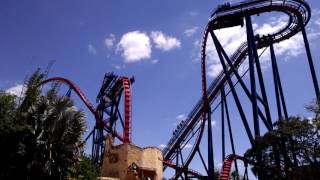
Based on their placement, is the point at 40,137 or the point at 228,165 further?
the point at 228,165

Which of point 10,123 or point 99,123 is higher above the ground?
point 99,123

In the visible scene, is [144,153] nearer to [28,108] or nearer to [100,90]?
[28,108]

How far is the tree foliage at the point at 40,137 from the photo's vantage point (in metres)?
10.7

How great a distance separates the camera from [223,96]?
25.9m

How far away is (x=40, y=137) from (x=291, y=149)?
11802mm

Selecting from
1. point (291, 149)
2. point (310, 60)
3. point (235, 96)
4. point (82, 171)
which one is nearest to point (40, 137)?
point (82, 171)

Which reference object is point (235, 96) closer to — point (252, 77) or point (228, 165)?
point (252, 77)

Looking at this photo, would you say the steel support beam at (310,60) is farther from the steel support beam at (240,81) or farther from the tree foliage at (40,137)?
the tree foliage at (40,137)

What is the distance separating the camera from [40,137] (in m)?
10.9

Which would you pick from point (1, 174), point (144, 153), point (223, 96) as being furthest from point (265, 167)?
point (1, 174)

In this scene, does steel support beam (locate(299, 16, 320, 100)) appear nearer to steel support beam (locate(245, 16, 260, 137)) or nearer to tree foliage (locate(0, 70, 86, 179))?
steel support beam (locate(245, 16, 260, 137))

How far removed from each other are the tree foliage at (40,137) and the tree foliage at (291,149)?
1014cm

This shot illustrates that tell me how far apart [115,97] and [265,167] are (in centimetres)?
1489

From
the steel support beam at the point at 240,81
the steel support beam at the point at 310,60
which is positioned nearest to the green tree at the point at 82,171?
the steel support beam at the point at 240,81
